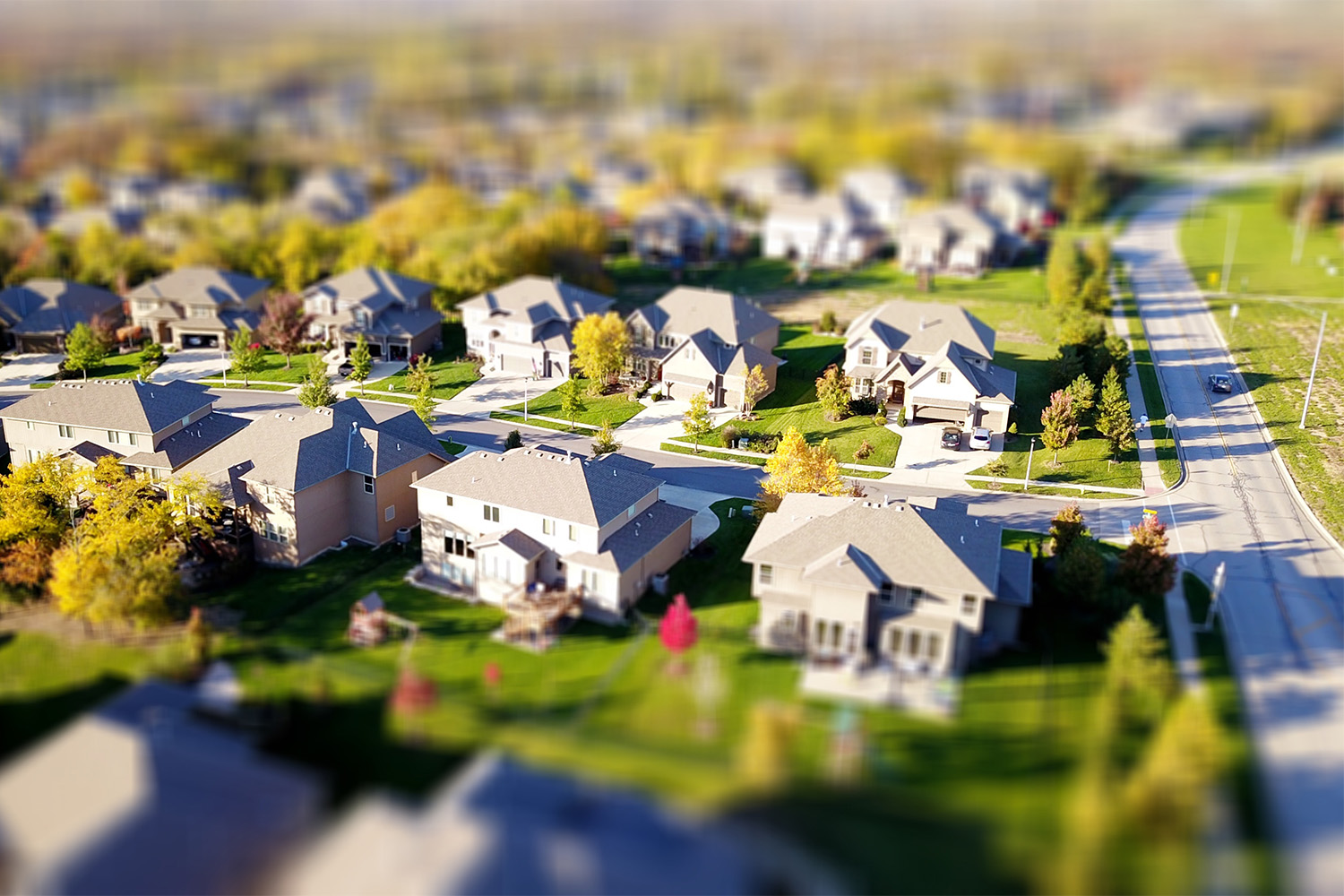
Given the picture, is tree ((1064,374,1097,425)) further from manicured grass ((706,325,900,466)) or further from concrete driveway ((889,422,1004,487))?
manicured grass ((706,325,900,466))

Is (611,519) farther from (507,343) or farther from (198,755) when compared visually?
(507,343)

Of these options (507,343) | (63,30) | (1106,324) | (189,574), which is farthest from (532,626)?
(63,30)

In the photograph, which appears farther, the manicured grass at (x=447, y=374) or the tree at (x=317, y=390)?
the manicured grass at (x=447, y=374)

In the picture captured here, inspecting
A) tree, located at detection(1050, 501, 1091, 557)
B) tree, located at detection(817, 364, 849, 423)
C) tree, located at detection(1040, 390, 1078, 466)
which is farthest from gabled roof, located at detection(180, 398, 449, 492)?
tree, located at detection(1040, 390, 1078, 466)

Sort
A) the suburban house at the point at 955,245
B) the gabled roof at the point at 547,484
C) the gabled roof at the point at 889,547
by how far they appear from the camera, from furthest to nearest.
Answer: the suburban house at the point at 955,245
the gabled roof at the point at 547,484
the gabled roof at the point at 889,547

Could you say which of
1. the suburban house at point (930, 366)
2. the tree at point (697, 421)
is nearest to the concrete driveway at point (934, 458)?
the suburban house at point (930, 366)

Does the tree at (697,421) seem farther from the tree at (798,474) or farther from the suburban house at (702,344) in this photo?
the tree at (798,474)
